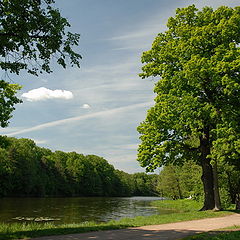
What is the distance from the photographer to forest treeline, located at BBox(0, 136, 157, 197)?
68.9 metres

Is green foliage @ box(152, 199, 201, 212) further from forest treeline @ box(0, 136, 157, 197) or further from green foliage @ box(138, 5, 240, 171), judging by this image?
forest treeline @ box(0, 136, 157, 197)

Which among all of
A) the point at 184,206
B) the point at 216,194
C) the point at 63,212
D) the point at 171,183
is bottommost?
the point at 184,206

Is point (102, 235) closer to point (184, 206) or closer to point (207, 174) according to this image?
point (207, 174)

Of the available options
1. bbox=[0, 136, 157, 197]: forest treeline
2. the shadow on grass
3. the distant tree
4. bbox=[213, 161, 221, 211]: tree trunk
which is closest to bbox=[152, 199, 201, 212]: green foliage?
bbox=[213, 161, 221, 211]: tree trunk

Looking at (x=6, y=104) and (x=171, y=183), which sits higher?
(x=6, y=104)

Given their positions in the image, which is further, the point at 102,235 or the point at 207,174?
the point at 207,174

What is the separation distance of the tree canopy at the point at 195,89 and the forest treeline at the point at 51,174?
41262 mm

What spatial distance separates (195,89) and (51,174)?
77.9 meters

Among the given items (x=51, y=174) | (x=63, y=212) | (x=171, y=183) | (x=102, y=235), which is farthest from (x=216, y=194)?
(x=51, y=174)

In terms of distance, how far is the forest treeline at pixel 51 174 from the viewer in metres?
68.9

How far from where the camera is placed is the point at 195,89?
74.2 ft

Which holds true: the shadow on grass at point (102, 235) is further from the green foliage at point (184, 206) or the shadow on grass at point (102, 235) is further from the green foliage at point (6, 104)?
the green foliage at point (184, 206)

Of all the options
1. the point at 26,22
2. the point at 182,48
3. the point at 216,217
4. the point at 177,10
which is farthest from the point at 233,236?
the point at 177,10

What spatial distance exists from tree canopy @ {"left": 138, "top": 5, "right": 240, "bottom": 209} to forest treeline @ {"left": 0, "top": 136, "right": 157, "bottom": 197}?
41262 millimetres
